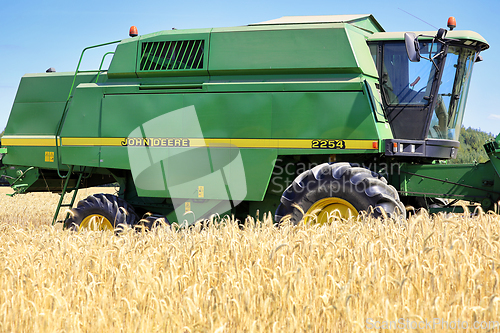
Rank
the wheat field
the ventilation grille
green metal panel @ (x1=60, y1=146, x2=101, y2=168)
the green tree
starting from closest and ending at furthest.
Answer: the wheat field
the ventilation grille
green metal panel @ (x1=60, y1=146, x2=101, y2=168)
the green tree

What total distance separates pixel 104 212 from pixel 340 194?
3298 mm

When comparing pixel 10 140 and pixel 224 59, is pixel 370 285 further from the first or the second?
pixel 10 140

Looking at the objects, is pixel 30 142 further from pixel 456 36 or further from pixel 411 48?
pixel 456 36

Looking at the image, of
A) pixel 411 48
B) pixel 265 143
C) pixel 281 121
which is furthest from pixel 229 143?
pixel 411 48

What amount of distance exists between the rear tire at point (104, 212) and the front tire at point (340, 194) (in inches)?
87.4

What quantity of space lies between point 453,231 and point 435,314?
1685 mm

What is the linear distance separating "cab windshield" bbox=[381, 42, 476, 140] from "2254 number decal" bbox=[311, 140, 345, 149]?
3.04 ft

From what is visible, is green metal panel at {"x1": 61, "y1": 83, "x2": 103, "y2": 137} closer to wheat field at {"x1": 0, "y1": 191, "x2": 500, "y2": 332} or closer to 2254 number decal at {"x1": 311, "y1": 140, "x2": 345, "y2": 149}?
wheat field at {"x1": 0, "y1": 191, "x2": 500, "y2": 332}

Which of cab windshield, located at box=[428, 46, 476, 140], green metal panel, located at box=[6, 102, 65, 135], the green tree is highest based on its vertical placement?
the green tree

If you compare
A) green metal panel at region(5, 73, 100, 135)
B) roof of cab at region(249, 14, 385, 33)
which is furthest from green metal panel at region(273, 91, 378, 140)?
green metal panel at region(5, 73, 100, 135)

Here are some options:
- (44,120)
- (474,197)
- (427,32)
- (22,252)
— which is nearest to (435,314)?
(22,252)

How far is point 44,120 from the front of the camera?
7117 mm

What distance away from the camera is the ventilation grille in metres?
6.26

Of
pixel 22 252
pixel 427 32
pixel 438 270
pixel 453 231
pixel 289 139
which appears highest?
pixel 427 32
